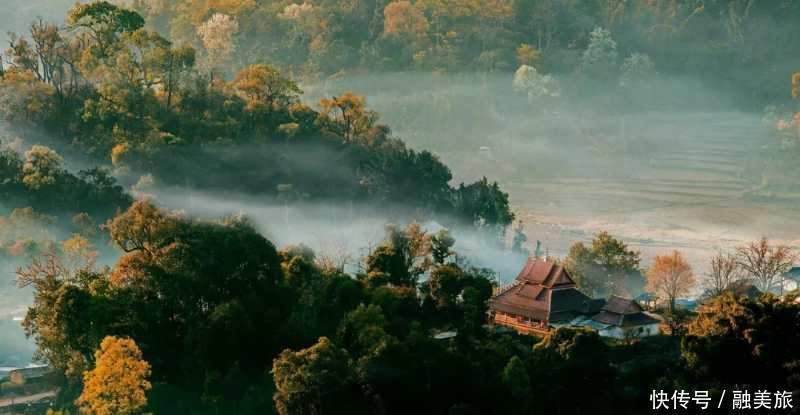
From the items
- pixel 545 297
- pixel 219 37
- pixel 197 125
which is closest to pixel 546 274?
pixel 545 297

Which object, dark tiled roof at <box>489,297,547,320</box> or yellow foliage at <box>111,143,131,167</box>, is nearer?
dark tiled roof at <box>489,297,547,320</box>

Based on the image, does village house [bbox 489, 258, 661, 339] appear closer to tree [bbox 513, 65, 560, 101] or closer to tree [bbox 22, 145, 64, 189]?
tree [bbox 22, 145, 64, 189]

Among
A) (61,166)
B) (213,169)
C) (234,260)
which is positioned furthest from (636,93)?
(234,260)

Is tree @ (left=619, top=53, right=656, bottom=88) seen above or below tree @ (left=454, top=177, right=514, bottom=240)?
above

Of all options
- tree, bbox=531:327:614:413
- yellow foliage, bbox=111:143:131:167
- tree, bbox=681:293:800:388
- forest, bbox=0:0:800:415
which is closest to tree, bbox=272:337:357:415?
forest, bbox=0:0:800:415

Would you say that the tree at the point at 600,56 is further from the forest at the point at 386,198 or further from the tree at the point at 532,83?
the tree at the point at 532,83

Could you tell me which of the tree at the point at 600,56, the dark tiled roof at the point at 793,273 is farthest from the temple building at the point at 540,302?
the tree at the point at 600,56

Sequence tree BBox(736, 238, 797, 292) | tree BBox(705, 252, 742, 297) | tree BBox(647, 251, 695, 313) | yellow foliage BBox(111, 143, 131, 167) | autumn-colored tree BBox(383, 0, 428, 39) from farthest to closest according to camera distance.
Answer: autumn-colored tree BBox(383, 0, 428, 39) < yellow foliage BBox(111, 143, 131, 167) < tree BBox(736, 238, 797, 292) < tree BBox(647, 251, 695, 313) < tree BBox(705, 252, 742, 297)
